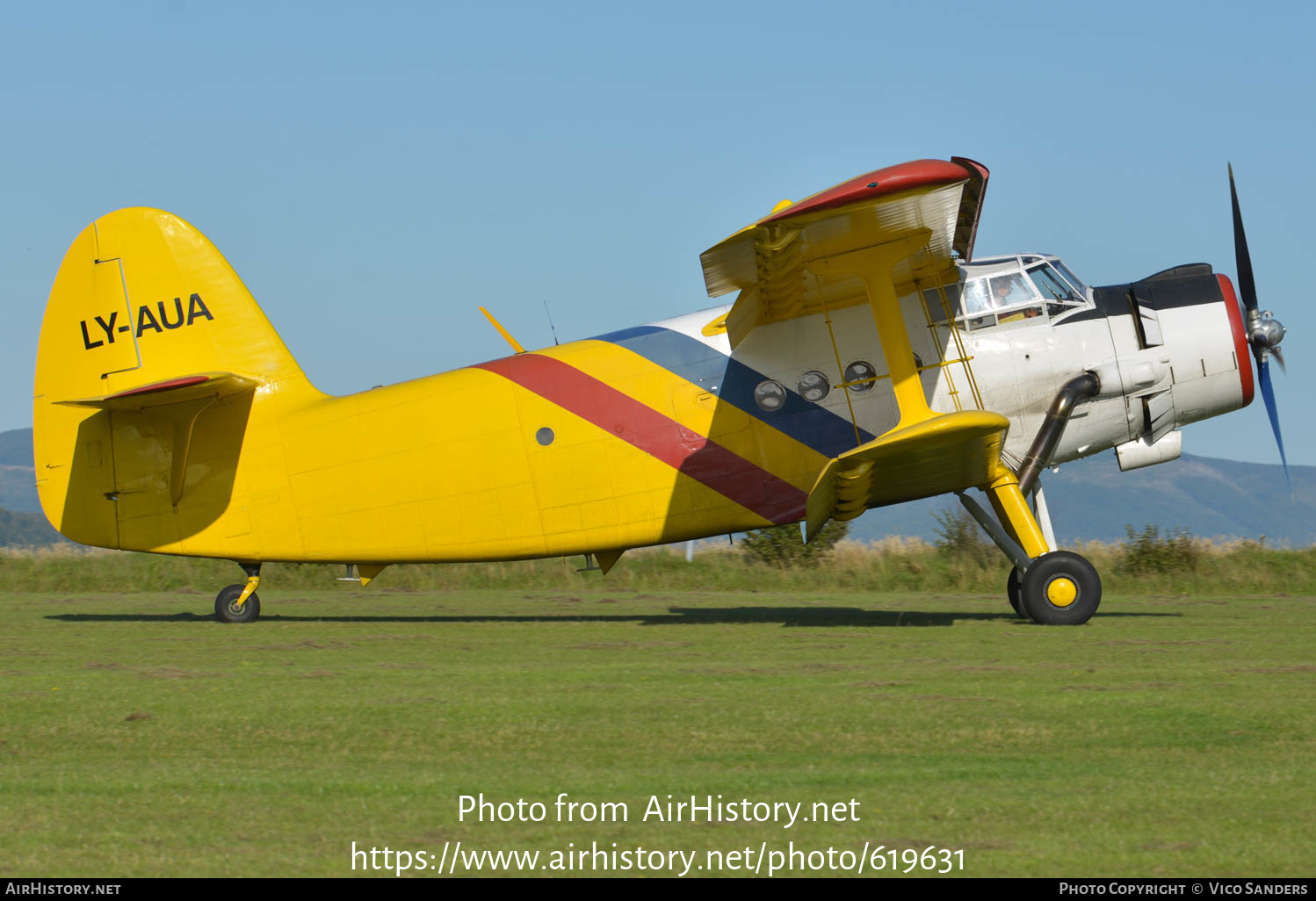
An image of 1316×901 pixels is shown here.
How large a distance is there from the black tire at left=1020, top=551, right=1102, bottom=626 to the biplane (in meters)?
0.02

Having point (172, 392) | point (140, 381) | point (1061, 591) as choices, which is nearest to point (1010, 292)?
point (1061, 591)

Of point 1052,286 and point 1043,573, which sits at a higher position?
point 1052,286

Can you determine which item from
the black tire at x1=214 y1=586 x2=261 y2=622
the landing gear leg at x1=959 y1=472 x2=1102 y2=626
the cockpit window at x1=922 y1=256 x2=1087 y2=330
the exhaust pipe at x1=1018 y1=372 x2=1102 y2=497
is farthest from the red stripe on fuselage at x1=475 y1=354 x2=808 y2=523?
the black tire at x1=214 y1=586 x2=261 y2=622

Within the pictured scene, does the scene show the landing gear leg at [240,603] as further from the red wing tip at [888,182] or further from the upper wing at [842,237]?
the red wing tip at [888,182]

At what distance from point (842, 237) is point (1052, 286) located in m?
2.29

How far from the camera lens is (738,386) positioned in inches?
431

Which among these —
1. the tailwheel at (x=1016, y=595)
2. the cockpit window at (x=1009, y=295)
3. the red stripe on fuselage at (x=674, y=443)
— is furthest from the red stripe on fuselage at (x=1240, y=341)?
the red stripe on fuselage at (x=674, y=443)

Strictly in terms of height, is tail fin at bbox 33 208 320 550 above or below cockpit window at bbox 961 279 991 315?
above

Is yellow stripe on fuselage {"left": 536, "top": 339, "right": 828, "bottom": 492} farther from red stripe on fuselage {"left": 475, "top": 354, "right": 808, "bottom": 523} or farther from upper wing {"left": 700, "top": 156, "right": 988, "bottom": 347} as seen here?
upper wing {"left": 700, "top": 156, "right": 988, "bottom": 347}

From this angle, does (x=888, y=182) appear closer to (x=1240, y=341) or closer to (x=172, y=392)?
(x=1240, y=341)

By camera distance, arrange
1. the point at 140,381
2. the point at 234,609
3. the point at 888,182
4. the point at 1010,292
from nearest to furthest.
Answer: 1. the point at 888,182
2. the point at 1010,292
3. the point at 140,381
4. the point at 234,609

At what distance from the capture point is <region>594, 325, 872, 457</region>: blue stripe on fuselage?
10.8 meters

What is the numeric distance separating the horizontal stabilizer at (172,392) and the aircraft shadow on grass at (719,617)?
230cm

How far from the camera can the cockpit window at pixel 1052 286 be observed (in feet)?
35.2
